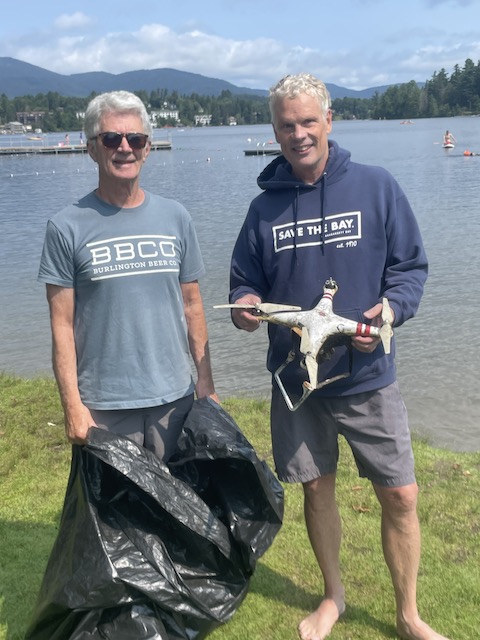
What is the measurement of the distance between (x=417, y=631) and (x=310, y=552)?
0.92m

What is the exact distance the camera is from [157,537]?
2.88m

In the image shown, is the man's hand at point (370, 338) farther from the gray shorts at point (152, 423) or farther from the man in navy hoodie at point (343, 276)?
the gray shorts at point (152, 423)

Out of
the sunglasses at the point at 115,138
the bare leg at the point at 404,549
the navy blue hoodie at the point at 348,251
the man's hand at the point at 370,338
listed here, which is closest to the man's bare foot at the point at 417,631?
the bare leg at the point at 404,549

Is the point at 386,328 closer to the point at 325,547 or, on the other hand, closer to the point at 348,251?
the point at 348,251

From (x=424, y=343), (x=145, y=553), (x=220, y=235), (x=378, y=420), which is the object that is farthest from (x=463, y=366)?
(x=220, y=235)

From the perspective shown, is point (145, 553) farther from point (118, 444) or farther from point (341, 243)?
point (341, 243)

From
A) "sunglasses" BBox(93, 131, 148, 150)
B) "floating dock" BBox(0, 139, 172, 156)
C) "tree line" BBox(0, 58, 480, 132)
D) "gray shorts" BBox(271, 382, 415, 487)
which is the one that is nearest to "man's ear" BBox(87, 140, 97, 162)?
"sunglasses" BBox(93, 131, 148, 150)

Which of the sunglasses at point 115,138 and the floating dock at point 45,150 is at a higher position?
the sunglasses at point 115,138

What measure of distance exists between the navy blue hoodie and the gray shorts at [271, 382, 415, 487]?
82 mm

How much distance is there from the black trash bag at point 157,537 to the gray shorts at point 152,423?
6cm

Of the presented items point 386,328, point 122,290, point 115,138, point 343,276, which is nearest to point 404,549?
point 386,328

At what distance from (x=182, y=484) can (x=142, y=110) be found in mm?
1624

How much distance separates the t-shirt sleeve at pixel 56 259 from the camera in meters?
2.80

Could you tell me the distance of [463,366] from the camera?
27.9 feet
